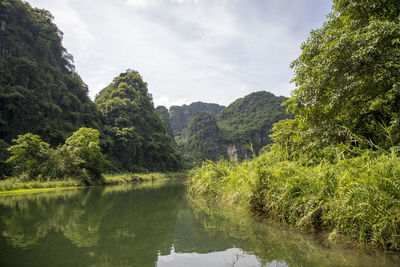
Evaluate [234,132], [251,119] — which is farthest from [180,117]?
[234,132]

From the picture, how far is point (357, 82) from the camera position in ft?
20.5

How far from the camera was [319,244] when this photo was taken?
3.82m

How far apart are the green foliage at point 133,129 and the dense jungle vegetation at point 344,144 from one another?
115 feet

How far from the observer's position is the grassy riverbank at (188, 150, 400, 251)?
3.39 m

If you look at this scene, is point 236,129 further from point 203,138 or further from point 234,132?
point 203,138

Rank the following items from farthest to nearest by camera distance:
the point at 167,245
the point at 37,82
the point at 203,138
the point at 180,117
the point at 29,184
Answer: the point at 180,117
the point at 203,138
the point at 37,82
the point at 29,184
the point at 167,245

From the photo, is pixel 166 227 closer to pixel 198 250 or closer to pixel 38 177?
pixel 198 250

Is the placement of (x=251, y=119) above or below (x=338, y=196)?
above

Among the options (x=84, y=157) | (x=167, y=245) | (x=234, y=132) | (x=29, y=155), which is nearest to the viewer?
(x=167, y=245)

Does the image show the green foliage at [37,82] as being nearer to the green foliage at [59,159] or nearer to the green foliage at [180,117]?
the green foliage at [59,159]

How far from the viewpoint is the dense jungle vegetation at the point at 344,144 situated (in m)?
3.61

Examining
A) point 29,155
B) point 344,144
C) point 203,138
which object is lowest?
point 344,144

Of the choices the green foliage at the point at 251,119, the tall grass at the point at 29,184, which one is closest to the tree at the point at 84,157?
the tall grass at the point at 29,184

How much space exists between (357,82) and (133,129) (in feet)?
140
